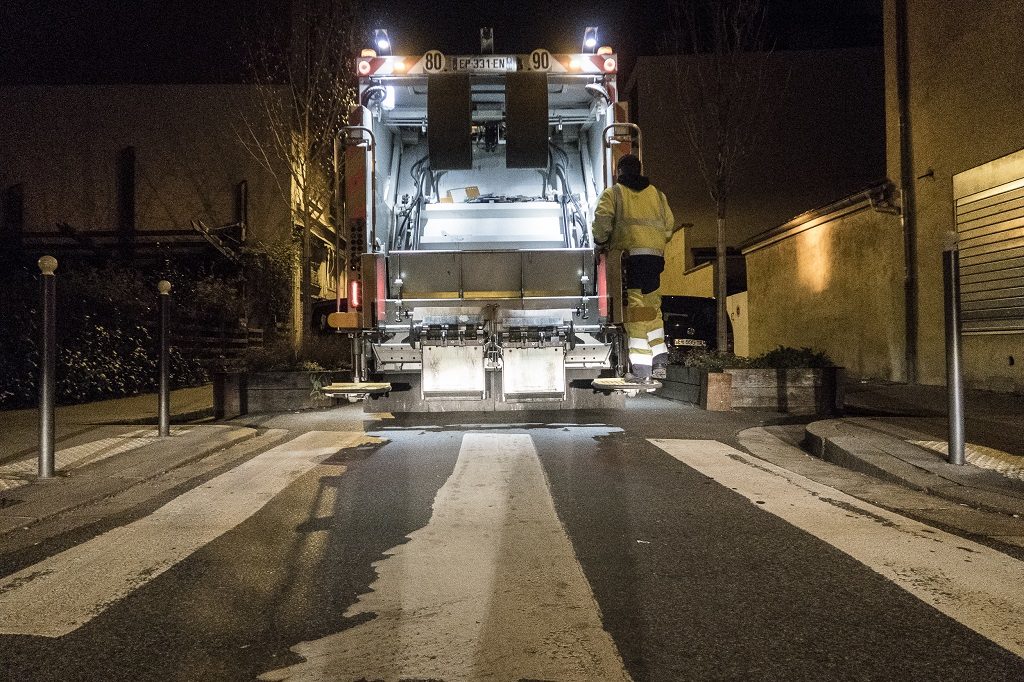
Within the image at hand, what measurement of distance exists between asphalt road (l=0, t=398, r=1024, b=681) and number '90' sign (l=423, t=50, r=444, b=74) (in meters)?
4.74

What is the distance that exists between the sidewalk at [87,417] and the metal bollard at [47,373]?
1.19 meters

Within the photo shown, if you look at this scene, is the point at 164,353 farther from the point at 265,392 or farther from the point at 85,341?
the point at 85,341

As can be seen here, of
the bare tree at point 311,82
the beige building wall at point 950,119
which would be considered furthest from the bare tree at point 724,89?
the bare tree at point 311,82

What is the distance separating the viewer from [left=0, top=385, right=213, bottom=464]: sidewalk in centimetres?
818

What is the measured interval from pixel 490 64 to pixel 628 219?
2.54 meters

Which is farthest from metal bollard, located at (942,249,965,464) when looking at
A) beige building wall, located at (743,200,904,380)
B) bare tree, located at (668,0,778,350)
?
beige building wall, located at (743,200,904,380)

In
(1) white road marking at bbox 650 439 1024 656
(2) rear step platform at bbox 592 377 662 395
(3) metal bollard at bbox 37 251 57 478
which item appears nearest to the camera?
(1) white road marking at bbox 650 439 1024 656

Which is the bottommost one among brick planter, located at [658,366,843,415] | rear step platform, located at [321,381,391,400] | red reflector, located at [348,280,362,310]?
brick planter, located at [658,366,843,415]

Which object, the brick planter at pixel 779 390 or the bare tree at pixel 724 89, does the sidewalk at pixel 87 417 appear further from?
the bare tree at pixel 724 89

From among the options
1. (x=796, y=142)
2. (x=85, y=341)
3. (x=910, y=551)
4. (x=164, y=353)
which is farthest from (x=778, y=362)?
(x=796, y=142)

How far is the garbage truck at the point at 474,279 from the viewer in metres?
8.08

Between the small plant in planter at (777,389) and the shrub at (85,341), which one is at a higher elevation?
the shrub at (85,341)

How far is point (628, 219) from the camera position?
772 cm

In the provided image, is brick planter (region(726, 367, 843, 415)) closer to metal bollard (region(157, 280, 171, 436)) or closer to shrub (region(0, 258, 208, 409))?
metal bollard (region(157, 280, 171, 436))
